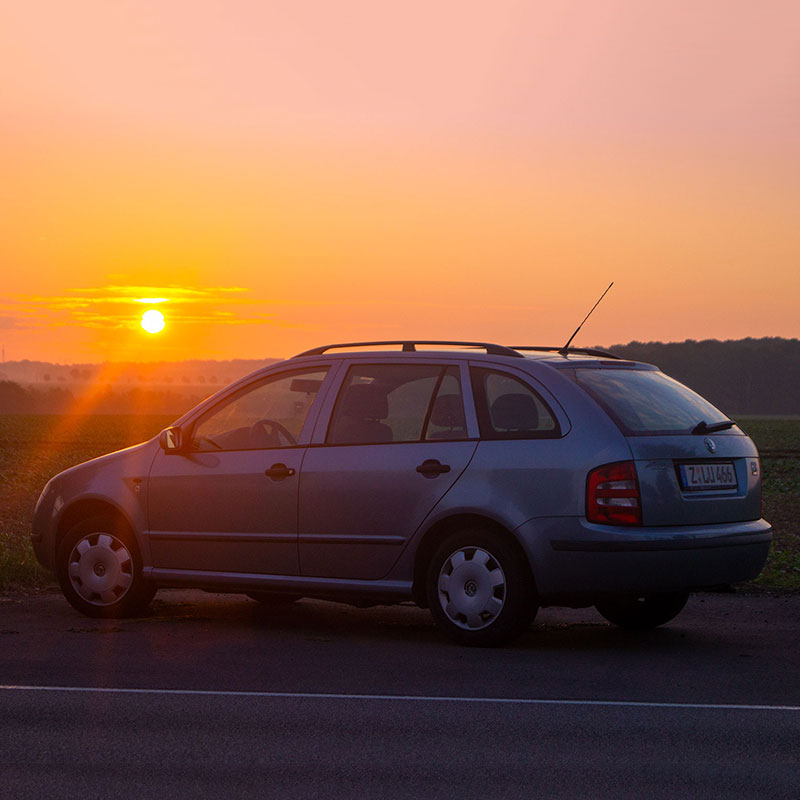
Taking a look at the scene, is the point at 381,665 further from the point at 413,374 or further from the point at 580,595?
the point at 413,374

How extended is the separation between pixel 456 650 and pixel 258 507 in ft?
5.66

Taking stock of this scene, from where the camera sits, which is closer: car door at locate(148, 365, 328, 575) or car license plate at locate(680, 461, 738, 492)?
car license plate at locate(680, 461, 738, 492)

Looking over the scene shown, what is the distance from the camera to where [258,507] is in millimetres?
9172

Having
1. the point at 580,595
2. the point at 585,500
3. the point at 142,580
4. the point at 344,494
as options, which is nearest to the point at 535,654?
the point at 580,595

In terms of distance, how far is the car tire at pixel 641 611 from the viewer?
370 inches

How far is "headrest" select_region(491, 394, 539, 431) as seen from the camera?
8414 millimetres

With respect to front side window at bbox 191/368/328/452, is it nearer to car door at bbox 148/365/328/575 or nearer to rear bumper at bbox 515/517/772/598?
car door at bbox 148/365/328/575

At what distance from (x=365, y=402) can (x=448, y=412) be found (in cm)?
63

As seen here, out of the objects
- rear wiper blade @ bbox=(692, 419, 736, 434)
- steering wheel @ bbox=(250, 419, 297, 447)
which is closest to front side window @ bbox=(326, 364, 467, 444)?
steering wheel @ bbox=(250, 419, 297, 447)

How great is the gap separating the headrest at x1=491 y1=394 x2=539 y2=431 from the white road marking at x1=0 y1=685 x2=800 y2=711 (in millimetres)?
2091

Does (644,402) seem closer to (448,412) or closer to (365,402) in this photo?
(448,412)

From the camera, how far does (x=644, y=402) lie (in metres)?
8.53

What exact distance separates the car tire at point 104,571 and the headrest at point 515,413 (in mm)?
2844

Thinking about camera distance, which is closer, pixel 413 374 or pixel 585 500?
pixel 585 500
